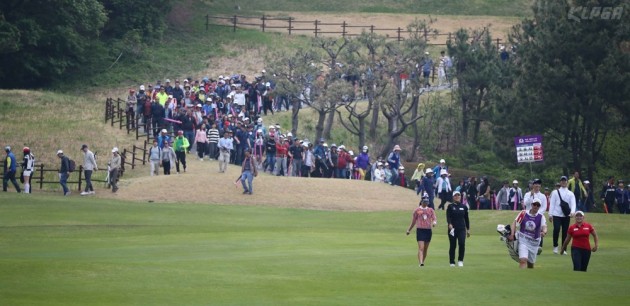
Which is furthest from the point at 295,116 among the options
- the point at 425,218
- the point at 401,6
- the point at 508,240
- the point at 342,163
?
the point at 508,240

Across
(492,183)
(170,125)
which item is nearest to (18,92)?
(170,125)

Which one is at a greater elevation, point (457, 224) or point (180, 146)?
point (457, 224)

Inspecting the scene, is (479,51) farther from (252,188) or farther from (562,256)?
(562,256)

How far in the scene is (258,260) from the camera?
3025 centimetres

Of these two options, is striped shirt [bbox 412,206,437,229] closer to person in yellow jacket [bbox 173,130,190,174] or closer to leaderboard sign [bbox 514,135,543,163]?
leaderboard sign [bbox 514,135,543,163]

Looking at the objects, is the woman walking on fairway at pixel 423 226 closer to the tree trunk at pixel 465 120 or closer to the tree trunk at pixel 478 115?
the tree trunk at pixel 478 115

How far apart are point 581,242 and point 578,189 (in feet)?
50.5

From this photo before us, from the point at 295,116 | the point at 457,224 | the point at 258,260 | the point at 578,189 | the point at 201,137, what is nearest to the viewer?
the point at 457,224

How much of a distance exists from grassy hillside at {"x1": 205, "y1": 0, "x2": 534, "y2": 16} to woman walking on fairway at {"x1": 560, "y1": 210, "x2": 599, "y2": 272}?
6916 cm

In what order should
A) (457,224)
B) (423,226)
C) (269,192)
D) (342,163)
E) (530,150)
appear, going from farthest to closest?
(342,163) → (269,192) → (530,150) → (423,226) → (457,224)

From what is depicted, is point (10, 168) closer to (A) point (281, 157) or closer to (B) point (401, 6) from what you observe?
(A) point (281, 157)

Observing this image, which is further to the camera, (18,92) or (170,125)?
(18,92)

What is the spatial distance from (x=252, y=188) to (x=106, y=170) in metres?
7.13

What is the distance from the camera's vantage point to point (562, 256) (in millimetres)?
32844
